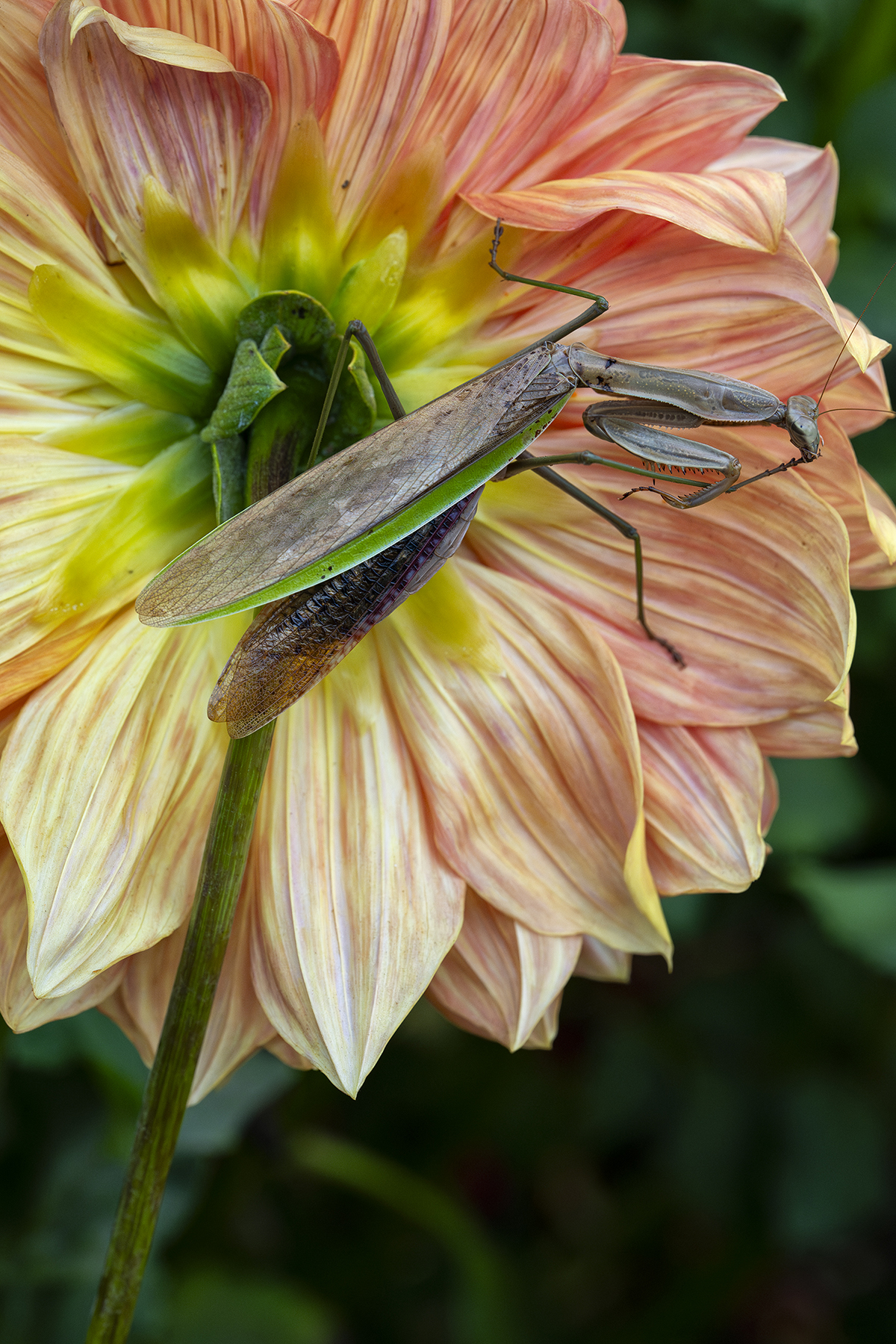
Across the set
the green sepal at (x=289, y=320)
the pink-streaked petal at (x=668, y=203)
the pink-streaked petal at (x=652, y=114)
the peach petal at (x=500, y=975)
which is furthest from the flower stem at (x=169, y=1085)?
the pink-streaked petal at (x=652, y=114)

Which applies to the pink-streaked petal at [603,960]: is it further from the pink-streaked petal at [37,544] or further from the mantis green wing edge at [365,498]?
the pink-streaked petal at [37,544]

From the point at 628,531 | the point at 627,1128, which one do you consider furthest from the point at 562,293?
the point at 627,1128

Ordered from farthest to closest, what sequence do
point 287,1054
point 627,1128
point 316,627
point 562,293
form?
point 627,1128
point 287,1054
point 562,293
point 316,627

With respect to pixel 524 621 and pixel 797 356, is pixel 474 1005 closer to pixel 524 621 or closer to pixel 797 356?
pixel 524 621

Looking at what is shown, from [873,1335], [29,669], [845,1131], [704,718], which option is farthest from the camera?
[873,1335]

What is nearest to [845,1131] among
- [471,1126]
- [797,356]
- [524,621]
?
[471,1126]

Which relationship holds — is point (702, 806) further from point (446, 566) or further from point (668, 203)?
point (668, 203)

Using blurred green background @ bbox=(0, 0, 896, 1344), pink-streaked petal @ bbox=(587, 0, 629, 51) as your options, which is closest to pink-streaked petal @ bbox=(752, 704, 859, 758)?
blurred green background @ bbox=(0, 0, 896, 1344)
